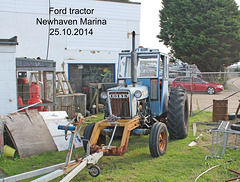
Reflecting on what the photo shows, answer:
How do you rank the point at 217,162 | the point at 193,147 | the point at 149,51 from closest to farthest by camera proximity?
1. the point at 217,162
2. the point at 193,147
3. the point at 149,51

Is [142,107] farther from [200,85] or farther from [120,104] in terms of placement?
[200,85]

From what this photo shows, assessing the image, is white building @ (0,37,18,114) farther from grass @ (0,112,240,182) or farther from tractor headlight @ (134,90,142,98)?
tractor headlight @ (134,90,142,98)

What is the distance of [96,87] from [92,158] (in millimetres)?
7771

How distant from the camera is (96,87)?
12.3 m

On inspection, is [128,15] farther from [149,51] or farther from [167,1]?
[167,1]

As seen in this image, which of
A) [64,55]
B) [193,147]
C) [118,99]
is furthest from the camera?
[64,55]

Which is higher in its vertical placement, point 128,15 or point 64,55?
point 128,15

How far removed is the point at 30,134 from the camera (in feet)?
21.1

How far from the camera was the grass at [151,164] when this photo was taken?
4.93 m

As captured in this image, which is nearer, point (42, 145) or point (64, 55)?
point (42, 145)

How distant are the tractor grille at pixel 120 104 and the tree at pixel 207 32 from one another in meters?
20.9

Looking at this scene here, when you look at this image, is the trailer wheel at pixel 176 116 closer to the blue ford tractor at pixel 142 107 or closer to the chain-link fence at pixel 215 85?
the blue ford tractor at pixel 142 107

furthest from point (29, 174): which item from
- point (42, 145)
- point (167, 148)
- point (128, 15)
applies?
point (128, 15)

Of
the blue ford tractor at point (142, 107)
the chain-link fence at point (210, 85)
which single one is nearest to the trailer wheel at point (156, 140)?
the blue ford tractor at point (142, 107)
